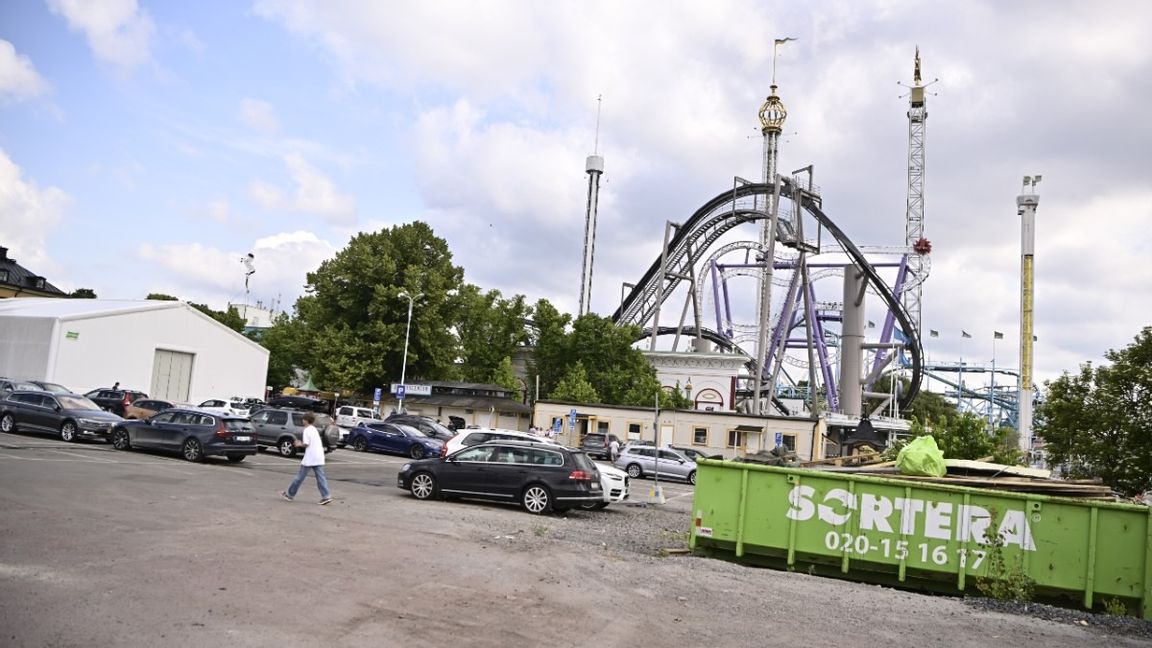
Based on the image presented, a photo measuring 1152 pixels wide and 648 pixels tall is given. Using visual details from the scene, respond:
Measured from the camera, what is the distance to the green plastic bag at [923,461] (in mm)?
13961

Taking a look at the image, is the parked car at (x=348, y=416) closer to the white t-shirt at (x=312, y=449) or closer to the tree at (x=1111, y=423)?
the white t-shirt at (x=312, y=449)

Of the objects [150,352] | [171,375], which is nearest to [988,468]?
[150,352]

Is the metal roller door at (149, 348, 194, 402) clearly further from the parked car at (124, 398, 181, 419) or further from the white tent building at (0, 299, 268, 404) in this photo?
the parked car at (124, 398, 181, 419)

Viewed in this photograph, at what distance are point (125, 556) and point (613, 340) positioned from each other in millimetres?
58402

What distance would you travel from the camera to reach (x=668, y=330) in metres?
81.4

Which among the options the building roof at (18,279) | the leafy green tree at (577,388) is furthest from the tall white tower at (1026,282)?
the building roof at (18,279)

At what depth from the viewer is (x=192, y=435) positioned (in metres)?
21.4

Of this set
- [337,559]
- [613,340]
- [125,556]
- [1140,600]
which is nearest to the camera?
[125,556]

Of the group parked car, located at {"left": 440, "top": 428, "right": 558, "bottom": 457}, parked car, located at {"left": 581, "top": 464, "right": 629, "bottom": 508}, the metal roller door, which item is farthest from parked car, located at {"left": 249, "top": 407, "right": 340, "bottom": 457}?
the metal roller door

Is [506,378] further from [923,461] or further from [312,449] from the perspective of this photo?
[923,461]

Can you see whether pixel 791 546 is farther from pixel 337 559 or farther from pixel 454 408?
pixel 454 408

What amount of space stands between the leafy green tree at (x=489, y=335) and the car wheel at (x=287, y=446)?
4485 centimetres

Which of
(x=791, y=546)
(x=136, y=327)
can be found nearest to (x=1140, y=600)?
(x=791, y=546)

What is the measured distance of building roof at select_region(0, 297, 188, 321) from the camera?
42.8 m
